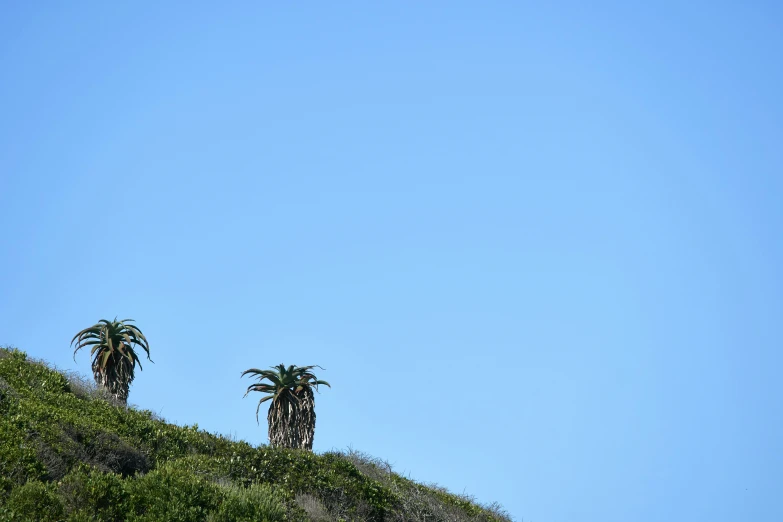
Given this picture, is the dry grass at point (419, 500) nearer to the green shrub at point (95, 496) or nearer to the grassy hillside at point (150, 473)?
the grassy hillside at point (150, 473)

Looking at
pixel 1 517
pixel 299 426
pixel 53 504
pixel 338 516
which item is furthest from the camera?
pixel 299 426

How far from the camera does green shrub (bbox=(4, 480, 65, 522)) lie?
59.1ft

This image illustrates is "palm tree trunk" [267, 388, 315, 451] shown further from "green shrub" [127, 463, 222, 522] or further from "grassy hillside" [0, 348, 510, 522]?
"green shrub" [127, 463, 222, 522]

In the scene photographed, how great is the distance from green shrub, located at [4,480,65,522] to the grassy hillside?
0.07 feet

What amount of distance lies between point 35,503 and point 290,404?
2844 cm

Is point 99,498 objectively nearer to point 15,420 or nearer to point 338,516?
point 15,420

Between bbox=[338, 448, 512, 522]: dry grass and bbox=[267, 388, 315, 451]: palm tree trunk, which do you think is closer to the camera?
bbox=[338, 448, 512, 522]: dry grass

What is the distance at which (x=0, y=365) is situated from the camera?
1059 inches

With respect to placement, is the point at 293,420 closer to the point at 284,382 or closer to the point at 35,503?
the point at 284,382

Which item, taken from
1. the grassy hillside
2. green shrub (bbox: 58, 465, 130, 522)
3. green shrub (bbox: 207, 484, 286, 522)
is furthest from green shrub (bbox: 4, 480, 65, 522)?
green shrub (bbox: 207, 484, 286, 522)

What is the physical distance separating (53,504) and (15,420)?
429 cm

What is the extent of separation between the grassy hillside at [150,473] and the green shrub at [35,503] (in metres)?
0.02

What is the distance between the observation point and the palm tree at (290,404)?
4609 cm

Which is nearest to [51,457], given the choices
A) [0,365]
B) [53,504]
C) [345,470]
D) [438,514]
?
[53,504]
